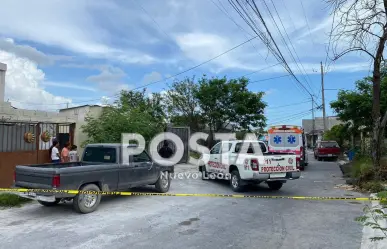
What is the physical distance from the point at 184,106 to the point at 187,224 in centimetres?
1981

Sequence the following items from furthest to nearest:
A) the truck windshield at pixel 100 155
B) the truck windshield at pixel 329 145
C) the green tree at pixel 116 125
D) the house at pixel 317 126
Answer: the house at pixel 317 126 → the truck windshield at pixel 329 145 → the green tree at pixel 116 125 → the truck windshield at pixel 100 155

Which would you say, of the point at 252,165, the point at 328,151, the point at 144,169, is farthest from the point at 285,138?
the point at 144,169

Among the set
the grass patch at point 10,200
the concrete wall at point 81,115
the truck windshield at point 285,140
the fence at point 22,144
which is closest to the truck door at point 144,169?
the grass patch at point 10,200

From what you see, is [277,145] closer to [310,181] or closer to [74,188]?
[310,181]

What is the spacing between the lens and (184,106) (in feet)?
86.9

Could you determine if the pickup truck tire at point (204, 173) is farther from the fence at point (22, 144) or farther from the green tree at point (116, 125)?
the fence at point (22, 144)

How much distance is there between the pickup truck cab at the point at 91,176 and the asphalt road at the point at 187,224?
A: 17.5 inches

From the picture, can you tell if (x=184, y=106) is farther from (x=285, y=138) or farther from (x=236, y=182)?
(x=236, y=182)

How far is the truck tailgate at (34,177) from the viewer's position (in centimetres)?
727

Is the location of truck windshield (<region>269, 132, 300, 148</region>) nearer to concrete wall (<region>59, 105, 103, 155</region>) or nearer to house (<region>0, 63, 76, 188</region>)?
concrete wall (<region>59, 105, 103, 155</region>)

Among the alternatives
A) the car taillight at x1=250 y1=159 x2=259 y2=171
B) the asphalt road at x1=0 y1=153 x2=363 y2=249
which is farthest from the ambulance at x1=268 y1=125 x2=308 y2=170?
the asphalt road at x1=0 y1=153 x2=363 y2=249

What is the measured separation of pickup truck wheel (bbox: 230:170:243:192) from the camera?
10891mm

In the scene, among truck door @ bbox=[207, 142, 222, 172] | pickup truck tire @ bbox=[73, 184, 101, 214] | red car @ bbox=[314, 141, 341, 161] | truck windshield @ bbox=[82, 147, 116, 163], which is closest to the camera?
pickup truck tire @ bbox=[73, 184, 101, 214]

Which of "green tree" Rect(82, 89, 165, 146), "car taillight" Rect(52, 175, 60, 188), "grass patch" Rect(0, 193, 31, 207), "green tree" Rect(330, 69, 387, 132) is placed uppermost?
"green tree" Rect(330, 69, 387, 132)
